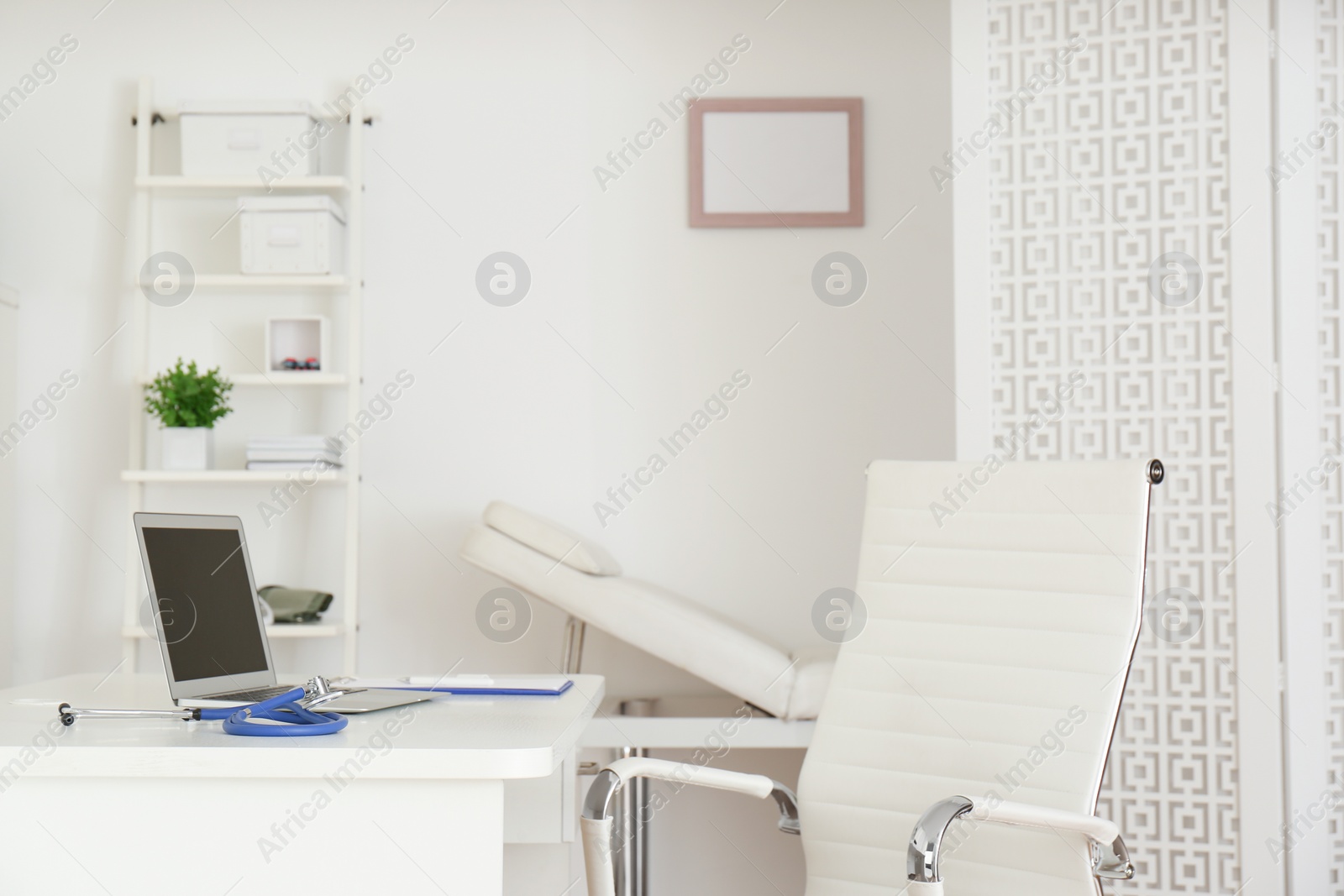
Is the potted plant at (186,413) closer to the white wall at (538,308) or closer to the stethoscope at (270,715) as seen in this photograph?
the white wall at (538,308)

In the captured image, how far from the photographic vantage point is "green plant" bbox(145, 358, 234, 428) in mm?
2779

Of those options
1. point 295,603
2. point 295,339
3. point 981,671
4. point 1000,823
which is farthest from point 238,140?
point 1000,823

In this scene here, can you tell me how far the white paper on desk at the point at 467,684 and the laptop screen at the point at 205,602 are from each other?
19 centimetres

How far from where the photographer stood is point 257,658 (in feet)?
5.26

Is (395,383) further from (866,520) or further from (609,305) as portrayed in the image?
(866,520)

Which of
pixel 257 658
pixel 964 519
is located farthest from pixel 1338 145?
pixel 257 658

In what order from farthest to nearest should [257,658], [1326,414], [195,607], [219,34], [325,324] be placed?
[219,34]
[325,324]
[1326,414]
[257,658]
[195,607]

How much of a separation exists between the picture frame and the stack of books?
119 centimetres

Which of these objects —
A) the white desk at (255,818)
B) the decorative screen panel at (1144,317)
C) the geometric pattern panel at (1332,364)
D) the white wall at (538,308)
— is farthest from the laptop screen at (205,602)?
the geometric pattern panel at (1332,364)

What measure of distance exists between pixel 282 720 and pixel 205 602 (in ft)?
1.04

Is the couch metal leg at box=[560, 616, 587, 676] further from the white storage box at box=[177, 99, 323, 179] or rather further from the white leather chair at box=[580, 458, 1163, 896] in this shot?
the white storage box at box=[177, 99, 323, 179]

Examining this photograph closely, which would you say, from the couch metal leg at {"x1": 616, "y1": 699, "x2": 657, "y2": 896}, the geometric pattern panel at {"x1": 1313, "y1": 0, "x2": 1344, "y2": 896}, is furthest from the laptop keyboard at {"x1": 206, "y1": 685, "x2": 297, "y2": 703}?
the geometric pattern panel at {"x1": 1313, "y1": 0, "x2": 1344, "y2": 896}

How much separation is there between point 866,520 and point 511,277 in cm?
157

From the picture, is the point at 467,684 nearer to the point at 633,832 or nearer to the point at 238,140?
the point at 633,832
